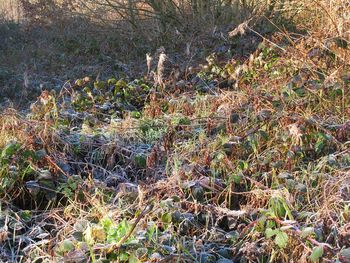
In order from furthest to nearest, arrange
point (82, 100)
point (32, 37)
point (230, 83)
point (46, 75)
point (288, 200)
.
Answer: point (32, 37)
point (46, 75)
point (230, 83)
point (82, 100)
point (288, 200)

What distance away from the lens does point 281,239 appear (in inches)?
109

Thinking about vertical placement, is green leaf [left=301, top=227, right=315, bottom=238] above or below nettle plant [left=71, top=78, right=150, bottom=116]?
below

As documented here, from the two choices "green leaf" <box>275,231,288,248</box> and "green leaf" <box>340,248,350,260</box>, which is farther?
"green leaf" <box>275,231,288,248</box>

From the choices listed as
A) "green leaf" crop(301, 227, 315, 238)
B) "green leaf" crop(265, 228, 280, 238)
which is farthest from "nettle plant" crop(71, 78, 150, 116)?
"green leaf" crop(301, 227, 315, 238)

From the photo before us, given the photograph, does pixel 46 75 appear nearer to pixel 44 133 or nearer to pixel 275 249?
pixel 44 133

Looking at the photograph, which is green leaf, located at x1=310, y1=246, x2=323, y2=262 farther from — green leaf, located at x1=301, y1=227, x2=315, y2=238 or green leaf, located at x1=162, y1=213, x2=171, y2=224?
green leaf, located at x1=162, y1=213, x2=171, y2=224

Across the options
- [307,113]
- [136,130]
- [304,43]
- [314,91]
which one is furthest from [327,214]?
[304,43]

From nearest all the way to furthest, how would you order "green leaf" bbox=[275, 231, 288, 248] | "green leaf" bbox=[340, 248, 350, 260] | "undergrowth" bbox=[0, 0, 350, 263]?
1. "green leaf" bbox=[340, 248, 350, 260]
2. "green leaf" bbox=[275, 231, 288, 248]
3. "undergrowth" bbox=[0, 0, 350, 263]

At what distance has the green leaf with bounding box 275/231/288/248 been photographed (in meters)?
2.75

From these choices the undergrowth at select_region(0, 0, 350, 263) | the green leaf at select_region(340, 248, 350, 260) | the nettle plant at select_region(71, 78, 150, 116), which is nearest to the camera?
the green leaf at select_region(340, 248, 350, 260)

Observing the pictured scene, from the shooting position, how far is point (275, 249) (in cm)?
296

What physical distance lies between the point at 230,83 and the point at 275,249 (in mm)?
3507

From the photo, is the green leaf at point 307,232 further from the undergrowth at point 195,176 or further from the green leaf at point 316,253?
the green leaf at point 316,253

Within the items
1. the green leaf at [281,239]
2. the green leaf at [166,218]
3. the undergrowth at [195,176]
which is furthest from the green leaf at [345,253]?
the green leaf at [166,218]
